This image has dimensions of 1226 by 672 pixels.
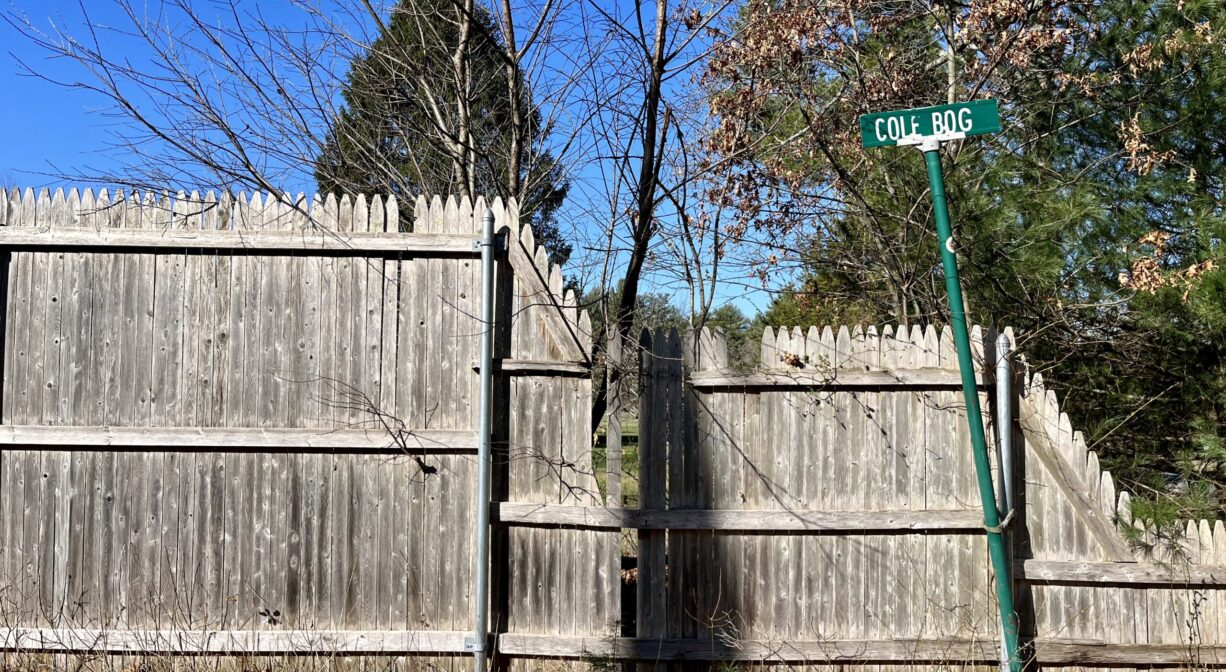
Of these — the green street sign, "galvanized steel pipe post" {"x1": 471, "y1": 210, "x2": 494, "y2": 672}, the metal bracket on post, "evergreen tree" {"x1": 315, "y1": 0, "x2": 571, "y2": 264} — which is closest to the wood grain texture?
"galvanized steel pipe post" {"x1": 471, "y1": 210, "x2": 494, "y2": 672}

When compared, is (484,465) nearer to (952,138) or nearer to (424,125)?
(952,138)

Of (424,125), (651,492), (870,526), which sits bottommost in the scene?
(870,526)

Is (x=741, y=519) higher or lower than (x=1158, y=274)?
lower

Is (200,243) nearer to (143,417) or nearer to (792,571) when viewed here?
(143,417)

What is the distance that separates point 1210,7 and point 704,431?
4064 mm

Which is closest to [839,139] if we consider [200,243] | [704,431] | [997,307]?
[997,307]

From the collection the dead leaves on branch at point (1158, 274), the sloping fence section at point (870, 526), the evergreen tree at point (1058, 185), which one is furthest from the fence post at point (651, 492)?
the dead leaves on branch at point (1158, 274)

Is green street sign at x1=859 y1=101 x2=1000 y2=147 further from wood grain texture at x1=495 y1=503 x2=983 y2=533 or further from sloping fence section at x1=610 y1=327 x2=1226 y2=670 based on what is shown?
wood grain texture at x1=495 y1=503 x2=983 y2=533

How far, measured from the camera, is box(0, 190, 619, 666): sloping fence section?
4344 millimetres

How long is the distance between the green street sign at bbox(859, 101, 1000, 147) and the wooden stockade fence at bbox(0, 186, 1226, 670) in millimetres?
1215

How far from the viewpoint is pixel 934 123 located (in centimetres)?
341

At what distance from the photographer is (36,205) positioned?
444cm

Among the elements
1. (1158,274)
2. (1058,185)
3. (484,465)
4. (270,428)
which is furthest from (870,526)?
(270,428)

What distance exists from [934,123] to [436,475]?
2.80 m
